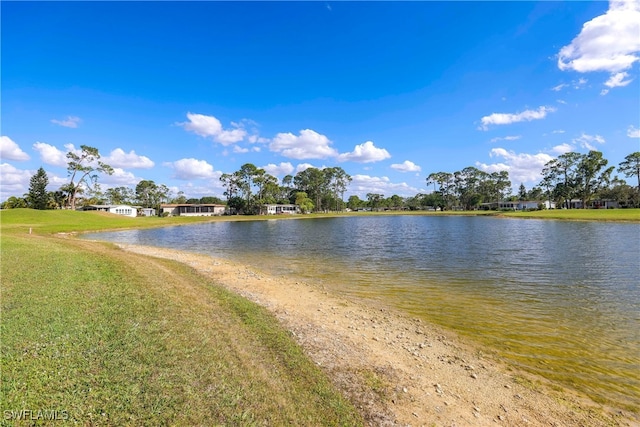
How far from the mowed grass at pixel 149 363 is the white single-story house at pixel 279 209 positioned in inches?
4055

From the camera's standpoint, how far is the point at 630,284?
13.2 metres

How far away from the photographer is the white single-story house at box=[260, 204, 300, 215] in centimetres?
11277

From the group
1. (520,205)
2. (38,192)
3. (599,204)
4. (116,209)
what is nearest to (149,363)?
(38,192)

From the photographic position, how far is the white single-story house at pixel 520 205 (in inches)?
4331

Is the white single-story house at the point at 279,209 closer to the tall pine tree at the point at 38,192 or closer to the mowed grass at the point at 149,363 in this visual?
the tall pine tree at the point at 38,192

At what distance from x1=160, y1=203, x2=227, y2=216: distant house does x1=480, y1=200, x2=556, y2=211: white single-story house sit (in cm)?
11444

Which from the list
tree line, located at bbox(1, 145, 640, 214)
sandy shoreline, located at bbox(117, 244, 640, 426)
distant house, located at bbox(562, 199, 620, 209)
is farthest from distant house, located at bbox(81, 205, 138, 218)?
distant house, located at bbox(562, 199, 620, 209)

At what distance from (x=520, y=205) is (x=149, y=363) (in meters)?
142

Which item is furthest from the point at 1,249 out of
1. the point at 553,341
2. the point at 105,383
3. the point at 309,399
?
the point at 553,341

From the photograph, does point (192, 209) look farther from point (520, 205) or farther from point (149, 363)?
point (520, 205)

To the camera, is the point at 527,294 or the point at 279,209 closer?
the point at 527,294

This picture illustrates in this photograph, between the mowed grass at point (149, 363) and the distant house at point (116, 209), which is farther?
the distant house at point (116, 209)

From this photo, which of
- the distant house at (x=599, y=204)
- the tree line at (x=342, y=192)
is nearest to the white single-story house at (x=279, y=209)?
the tree line at (x=342, y=192)

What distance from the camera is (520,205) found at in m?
118
